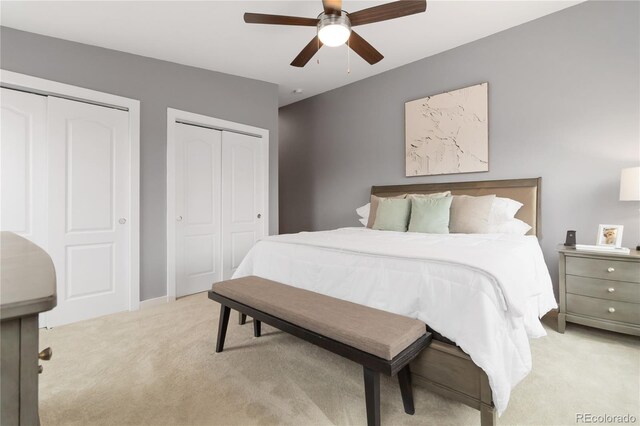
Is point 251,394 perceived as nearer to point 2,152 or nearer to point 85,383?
point 85,383

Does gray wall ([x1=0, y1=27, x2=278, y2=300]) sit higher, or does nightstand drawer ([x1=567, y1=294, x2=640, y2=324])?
gray wall ([x1=0, y1=27, x2=278, y2=300])

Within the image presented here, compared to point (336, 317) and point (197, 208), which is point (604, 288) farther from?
point (197, 208)

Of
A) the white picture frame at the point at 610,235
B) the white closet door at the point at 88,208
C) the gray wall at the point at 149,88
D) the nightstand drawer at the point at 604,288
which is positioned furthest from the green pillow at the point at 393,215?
the white closet door at the point at 88,208

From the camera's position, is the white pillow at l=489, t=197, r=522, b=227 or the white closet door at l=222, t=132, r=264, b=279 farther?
the white closet door at l=222, t=132, r=264, b=279

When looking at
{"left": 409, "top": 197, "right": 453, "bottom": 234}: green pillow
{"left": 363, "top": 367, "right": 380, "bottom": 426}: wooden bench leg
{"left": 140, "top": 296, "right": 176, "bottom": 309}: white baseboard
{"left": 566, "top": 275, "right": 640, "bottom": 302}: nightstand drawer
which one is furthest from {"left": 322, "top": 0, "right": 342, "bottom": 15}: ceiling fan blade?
{"left": 140, "top": 296, "right": 176, "bottom": 309}: white baseboard

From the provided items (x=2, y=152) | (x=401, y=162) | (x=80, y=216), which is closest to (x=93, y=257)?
(x=80, y=216)

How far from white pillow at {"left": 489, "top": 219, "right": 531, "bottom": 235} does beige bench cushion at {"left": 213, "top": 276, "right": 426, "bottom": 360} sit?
1.83m

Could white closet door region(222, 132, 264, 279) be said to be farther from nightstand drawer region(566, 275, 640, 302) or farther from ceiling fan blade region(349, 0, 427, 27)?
nightstand drawer region(566, 275, 640, 302)

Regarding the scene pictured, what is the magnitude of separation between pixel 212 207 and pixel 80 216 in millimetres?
1298

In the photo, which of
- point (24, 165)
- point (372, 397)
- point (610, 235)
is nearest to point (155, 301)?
point (24, 165)

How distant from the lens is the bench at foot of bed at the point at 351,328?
1.24 meters

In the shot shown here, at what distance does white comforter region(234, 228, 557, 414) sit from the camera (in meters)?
1.31

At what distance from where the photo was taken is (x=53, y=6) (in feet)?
7.71

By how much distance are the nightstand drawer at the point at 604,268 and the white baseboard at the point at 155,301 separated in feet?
12.5
